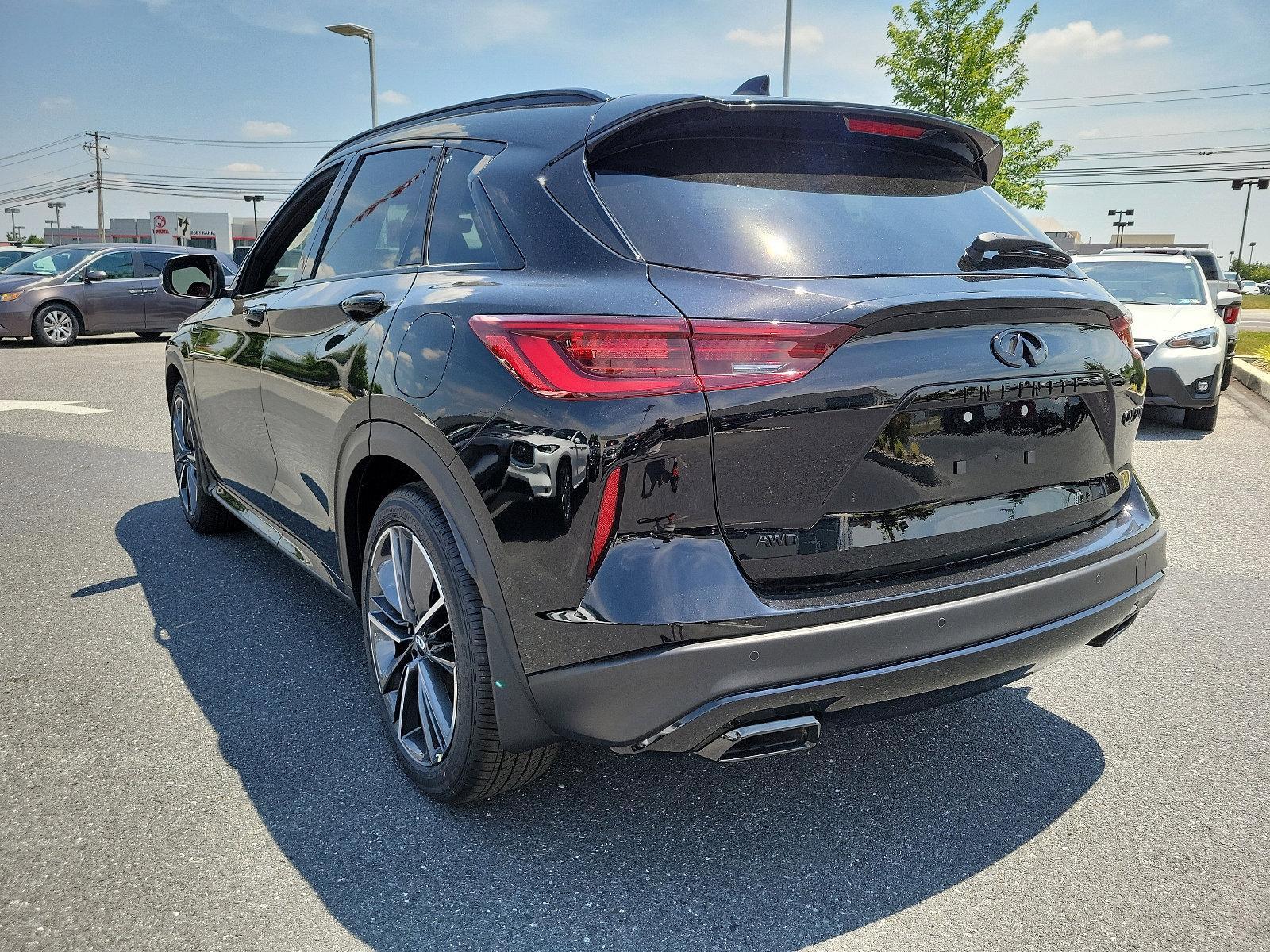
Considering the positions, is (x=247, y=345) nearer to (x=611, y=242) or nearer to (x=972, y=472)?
(x=611, y=242)

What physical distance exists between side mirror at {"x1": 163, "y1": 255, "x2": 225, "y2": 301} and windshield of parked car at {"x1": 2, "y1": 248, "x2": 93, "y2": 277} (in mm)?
14148

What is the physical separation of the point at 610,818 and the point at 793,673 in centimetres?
85

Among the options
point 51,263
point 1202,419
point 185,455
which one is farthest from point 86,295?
point 1202,419

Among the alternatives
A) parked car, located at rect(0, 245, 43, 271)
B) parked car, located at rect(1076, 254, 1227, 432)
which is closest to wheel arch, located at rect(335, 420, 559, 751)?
parked car, located at rect(1076, 254, 1227, 432)

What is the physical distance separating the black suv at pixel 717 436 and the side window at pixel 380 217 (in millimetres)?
Answer: 86

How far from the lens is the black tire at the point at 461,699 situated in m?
2.28

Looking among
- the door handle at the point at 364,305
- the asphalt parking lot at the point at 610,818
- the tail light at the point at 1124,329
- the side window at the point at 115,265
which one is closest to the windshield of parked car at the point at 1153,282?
the asphalt parking lot at the point at 610,818

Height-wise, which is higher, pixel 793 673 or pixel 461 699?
pixel 793 673

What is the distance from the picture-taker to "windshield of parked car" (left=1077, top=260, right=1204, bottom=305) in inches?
383

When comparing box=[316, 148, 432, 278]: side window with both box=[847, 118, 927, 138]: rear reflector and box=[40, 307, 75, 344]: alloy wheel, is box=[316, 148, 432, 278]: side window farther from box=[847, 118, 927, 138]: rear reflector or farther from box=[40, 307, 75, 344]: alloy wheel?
box=[40, 307, 75, 344]: alloy wheel

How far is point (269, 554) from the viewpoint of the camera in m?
4.92

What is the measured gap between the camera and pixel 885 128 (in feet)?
8.43

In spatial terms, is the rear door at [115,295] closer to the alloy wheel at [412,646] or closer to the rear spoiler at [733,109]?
the alloy wheel at [412,646]

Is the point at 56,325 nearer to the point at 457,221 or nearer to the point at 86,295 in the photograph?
the point at 86,295
